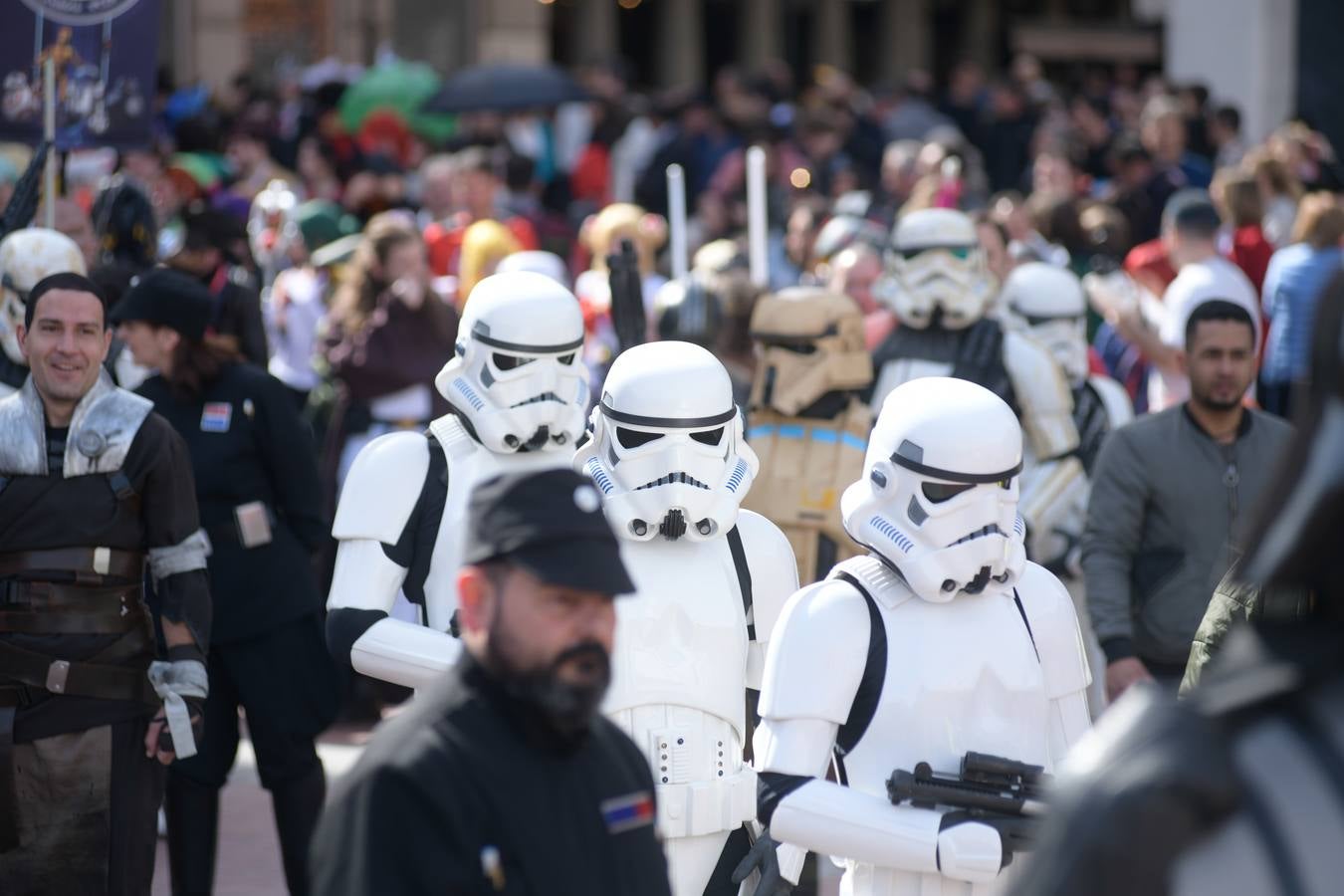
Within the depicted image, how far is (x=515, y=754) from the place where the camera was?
2762 millimetres

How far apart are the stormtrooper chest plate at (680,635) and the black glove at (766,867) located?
351 mm

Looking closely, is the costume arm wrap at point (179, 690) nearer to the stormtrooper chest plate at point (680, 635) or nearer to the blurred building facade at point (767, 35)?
the stormtrooper chest plate at point (680, 635)

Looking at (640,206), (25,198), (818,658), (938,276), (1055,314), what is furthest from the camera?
(640,206)

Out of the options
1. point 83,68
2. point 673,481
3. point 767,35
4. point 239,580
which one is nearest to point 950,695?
point 673,481

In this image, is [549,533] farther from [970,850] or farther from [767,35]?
[767,35]

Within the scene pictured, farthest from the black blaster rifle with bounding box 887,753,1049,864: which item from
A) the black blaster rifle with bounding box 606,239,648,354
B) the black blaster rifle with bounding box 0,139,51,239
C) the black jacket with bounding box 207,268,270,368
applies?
the black blaster rifle with bounding box 0,139,51,239

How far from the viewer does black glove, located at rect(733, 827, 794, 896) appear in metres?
4.40

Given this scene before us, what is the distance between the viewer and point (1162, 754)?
6.26 ft

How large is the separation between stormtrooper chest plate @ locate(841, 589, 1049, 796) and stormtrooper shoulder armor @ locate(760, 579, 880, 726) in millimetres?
62

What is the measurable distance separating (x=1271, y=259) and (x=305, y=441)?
5.86 m

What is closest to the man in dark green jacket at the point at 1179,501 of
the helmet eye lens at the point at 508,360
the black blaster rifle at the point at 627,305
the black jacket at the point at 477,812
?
the black blaster rifle at the point at 627,305

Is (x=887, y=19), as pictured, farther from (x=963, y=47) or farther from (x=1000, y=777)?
(x=1000, y=777)

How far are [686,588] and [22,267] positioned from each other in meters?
2.66

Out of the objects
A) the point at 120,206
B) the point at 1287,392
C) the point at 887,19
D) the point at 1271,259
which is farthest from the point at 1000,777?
the point at 887,19
